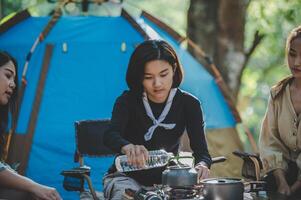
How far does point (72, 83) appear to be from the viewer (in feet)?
19.5

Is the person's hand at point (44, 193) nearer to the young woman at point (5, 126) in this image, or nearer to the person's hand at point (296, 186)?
the young woman at point (5, 126)

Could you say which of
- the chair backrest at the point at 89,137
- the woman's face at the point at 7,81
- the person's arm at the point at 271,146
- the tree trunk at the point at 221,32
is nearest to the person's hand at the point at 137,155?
the woman's face at the point at 7,81

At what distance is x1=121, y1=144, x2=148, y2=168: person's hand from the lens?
127 inches

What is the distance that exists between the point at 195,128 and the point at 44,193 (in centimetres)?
85

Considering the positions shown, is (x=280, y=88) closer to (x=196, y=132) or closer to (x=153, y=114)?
(x=196, y=132)

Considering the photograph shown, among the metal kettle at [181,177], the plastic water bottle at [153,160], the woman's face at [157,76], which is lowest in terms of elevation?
the metal kettle at [181,177]

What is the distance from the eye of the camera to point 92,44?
240 inches

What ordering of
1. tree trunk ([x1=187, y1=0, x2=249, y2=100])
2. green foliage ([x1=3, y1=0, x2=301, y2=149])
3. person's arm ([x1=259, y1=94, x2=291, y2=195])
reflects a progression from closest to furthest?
person's arm ([x1=259, y1=94, x2=291, y2=195]) → tree trunk ([x1=187, y1=0, x2=249, y2=100]) → green foliage ([x1=3, y1=0, x2=301, y2=149])

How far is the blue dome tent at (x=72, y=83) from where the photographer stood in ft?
19.0

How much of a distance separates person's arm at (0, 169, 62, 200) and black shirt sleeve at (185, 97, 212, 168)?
75cm

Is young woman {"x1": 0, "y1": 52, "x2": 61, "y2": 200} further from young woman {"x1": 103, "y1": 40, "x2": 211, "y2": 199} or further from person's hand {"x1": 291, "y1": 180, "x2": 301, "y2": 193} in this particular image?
person's hand {"x1": 291, "y1": 180, "x2": 301, "y2": 193}

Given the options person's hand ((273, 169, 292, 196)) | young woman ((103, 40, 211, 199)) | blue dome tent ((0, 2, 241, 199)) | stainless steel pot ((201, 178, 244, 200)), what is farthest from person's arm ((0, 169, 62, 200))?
blue dome tent ((0, 2, 241, 199))

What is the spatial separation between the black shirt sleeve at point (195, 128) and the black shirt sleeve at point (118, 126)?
0.33 metres

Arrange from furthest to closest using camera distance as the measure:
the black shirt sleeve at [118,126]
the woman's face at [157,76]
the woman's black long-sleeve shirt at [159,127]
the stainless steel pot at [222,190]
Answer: the woman's black long-sleeve shirt at [159,127] → the woman's face at [157,76] → the black shirt sleeve at [118,126] → the stainless steel pot at [222,190]
